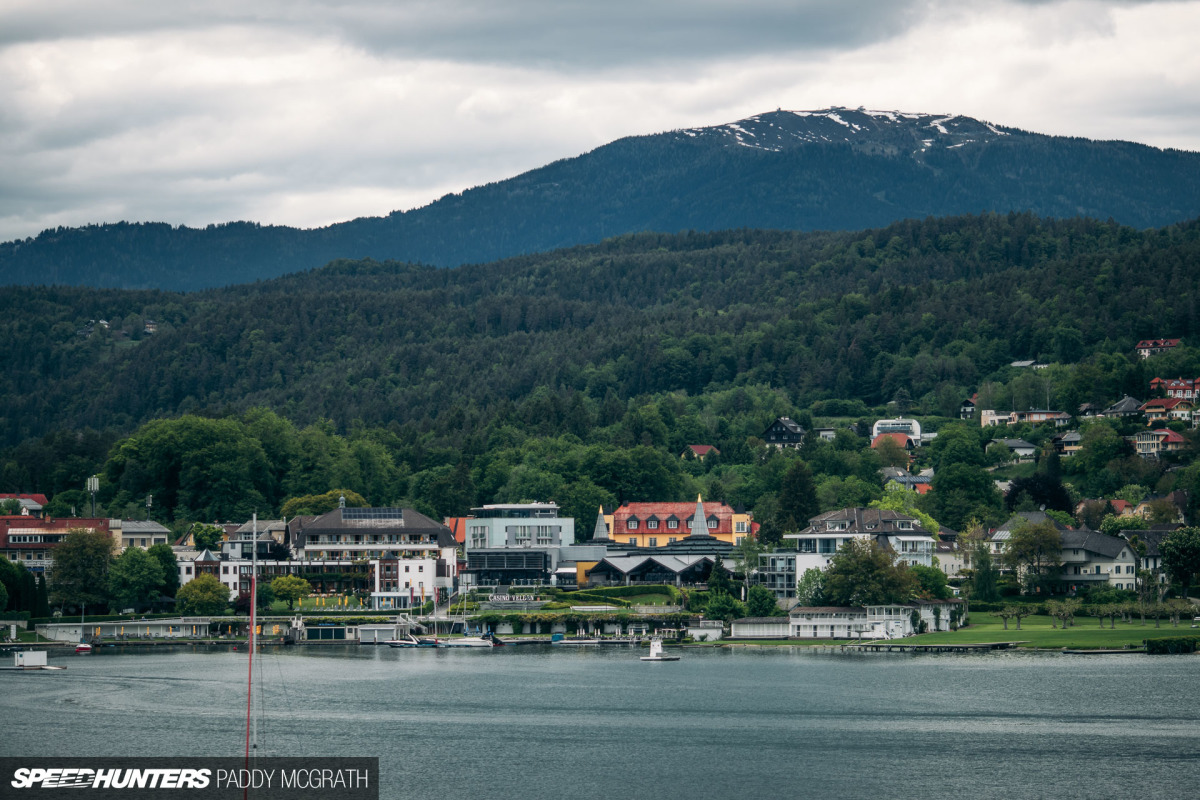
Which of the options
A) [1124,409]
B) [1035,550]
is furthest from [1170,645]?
[1124,409]

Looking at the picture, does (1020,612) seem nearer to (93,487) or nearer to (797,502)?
→ (797,502)

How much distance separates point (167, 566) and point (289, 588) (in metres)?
9.65

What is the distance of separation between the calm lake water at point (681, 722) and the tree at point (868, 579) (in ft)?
32.9

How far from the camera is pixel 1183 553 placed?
11150 centimetres

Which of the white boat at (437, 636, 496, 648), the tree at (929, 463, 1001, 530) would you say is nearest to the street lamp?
the white boat at (437, 636, 496, 648)

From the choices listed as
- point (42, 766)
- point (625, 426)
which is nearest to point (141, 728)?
point (42, 766)

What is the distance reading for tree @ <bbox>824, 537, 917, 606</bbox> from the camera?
359ft

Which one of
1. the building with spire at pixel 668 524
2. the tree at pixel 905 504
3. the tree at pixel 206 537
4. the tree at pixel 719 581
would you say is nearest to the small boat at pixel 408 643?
the tree at pixel 719 581

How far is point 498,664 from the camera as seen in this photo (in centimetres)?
9988

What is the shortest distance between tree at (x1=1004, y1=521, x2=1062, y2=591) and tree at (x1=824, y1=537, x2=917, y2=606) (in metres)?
12.5

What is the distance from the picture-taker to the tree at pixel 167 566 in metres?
125

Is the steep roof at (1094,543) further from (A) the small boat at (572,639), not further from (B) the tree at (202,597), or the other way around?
(B) the tree at (202,597)

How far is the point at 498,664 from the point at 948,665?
88.1ft

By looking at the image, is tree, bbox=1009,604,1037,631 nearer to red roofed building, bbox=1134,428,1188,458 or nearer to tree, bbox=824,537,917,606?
tree, bbox=824,537,917,606
